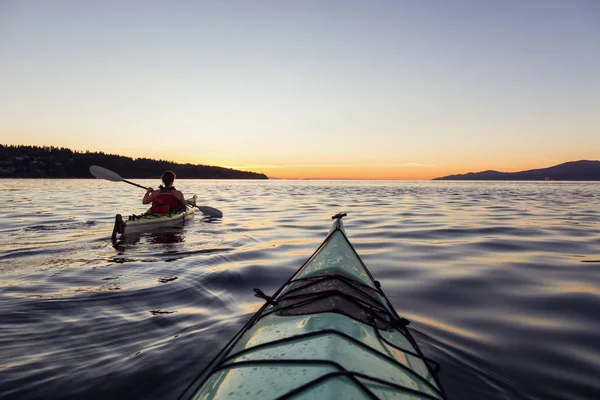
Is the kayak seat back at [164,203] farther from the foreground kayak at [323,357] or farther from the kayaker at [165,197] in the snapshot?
the foreground kayak at [323,357]

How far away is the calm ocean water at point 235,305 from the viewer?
9.93 ft

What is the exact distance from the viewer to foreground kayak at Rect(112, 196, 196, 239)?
898cm

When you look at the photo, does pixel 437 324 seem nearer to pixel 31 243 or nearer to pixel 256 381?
pixel 256 381

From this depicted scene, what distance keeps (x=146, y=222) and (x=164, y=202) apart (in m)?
1.37

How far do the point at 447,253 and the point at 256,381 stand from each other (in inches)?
272

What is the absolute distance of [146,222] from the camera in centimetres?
988

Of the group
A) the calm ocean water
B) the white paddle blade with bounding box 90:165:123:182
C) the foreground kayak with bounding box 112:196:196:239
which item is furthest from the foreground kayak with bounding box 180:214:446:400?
the white paddle blade with bounding box 90:165:123:182

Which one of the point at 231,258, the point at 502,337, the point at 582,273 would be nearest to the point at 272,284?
the point at 231,258

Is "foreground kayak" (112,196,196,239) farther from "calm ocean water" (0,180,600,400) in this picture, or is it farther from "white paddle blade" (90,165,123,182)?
"white paddle blade" (90,165,123,182)

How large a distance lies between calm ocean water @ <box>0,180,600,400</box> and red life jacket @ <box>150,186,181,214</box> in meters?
1.49

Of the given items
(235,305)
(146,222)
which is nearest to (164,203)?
(146,222)

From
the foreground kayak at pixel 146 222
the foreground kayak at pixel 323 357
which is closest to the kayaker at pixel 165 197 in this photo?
the foreground kayak at pixel 146 222

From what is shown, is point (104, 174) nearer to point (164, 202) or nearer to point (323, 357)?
point (164, 202)

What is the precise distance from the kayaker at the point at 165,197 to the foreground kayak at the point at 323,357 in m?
8.75
